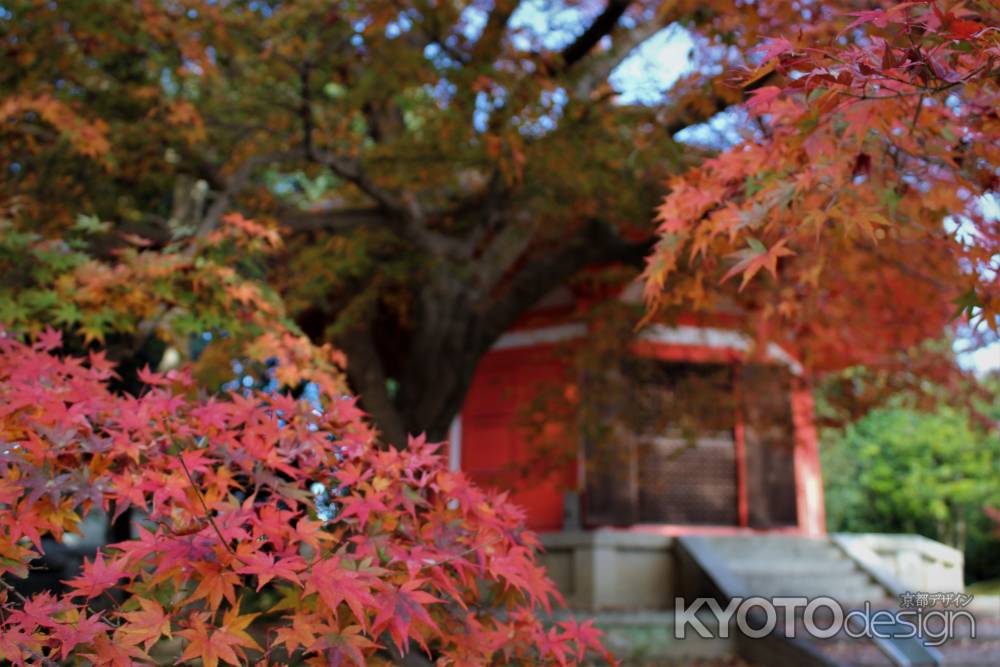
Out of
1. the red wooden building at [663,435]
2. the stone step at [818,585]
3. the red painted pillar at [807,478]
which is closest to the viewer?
the stone step at [818,585]

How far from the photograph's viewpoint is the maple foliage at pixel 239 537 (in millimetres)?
1995

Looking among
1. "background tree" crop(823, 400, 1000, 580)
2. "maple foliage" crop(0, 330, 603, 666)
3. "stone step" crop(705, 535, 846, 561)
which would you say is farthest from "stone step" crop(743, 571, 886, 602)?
"maple foliage" crop(0, 330, 603, 666)

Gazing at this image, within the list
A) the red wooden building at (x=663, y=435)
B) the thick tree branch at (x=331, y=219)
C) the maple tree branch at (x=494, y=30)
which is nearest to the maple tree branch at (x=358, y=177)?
the thick tree branch at (x=331, y=219)

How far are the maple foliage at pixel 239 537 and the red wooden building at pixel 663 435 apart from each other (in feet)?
20.2

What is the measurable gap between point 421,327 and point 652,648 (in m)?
3.45

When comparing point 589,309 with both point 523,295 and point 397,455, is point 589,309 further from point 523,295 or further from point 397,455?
point 397,455

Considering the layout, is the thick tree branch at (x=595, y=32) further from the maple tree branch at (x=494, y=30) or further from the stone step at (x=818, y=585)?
the stone step at (x=818, y=585)

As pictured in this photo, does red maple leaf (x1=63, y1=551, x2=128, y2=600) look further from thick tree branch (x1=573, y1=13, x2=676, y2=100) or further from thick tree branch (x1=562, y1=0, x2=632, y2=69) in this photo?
thick tree branch (x1=573, y1=13, x2=676, y2=100)

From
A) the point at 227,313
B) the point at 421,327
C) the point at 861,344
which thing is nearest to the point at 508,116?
the point at 421,327

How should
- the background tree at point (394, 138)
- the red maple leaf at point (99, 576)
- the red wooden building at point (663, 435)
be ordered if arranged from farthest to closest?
the red wooden building at point (663, 435) < the background tree at point (394, 138) < the red maple leaf at point (99, 576)

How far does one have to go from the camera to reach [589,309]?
9.98 metres

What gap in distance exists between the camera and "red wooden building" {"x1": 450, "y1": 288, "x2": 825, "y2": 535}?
9.30m

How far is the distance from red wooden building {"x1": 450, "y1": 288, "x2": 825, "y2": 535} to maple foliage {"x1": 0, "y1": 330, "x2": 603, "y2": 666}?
6.14 m

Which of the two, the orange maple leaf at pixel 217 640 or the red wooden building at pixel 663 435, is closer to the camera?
the orange maple leaf at pixel 217 640
